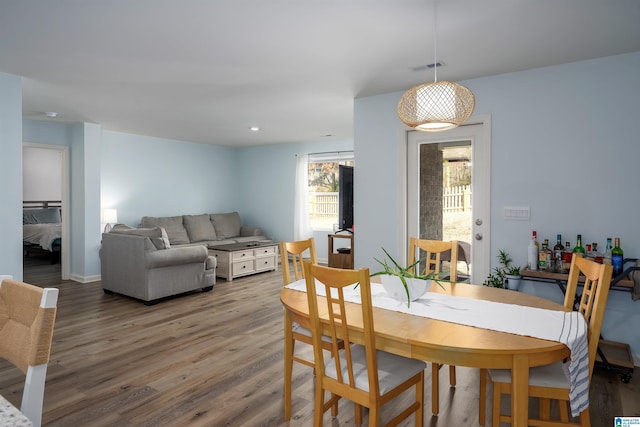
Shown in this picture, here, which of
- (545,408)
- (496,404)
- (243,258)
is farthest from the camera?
(243,258)

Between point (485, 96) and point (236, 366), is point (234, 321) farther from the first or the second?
point (485, 96)

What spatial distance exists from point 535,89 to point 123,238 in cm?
475

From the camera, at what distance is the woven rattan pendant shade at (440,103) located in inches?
88.2

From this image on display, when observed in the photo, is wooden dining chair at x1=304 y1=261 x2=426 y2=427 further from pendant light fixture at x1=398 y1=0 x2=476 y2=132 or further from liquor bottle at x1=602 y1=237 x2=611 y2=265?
liquor bottle at x1=602 y1=237 x2=611 y2=265

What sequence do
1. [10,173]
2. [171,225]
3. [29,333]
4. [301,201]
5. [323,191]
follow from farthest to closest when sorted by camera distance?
[323,191]
[301,201]
[171,225]
[10,173]
[29,333]

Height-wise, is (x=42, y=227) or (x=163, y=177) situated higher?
(x=163, y=177)

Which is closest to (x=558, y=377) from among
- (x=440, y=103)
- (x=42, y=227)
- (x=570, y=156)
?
(x=440, y=103)

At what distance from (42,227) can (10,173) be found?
529cm

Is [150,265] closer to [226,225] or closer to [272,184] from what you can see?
[226,225]

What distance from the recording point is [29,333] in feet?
3.88

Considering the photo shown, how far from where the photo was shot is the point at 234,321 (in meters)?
4.10

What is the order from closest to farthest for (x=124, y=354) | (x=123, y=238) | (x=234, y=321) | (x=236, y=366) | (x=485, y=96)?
(x=236, y=366), (x=124, y=354), (x=485, y=96), (x=234, y=321), (x=123, y=238)

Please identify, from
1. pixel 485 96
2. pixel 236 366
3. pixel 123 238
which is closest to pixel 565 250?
pixel 485 96

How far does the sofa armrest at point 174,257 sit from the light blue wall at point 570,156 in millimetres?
3502
